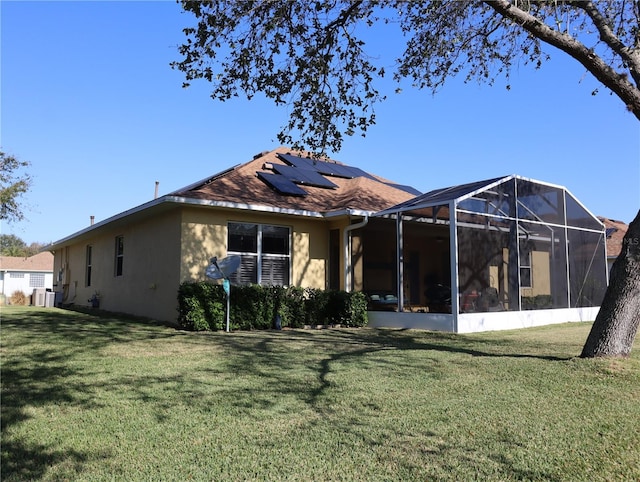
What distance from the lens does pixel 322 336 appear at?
413 inches

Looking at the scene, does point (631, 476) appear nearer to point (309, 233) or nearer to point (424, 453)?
point (424, 453)

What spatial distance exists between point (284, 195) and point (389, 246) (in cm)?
333

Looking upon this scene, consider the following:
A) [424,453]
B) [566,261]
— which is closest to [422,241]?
[566,261]

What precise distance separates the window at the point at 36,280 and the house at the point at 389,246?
31171 millimetres

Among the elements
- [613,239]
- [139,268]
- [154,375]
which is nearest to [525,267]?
[154,375]

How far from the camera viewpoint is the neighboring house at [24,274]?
133 feet

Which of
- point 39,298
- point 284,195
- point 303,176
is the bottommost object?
point 39,298

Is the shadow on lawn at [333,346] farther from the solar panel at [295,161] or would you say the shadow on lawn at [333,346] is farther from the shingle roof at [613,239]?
the shingle roof at [613,239]

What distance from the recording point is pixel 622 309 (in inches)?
277

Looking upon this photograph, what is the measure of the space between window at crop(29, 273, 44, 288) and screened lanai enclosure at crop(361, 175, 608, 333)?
37810 millimetres

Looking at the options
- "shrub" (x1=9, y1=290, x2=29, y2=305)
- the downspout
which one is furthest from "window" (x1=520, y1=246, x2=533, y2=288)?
"shrub" (x1=9, y1=290, x2=29, y2=305)

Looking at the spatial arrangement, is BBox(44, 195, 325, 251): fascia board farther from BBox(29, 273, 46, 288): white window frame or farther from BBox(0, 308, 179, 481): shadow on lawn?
BBox(29, 273, 46, 288): white window frame

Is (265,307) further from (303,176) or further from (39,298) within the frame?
(39,298)

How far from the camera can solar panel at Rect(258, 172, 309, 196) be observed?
45.9 ft
